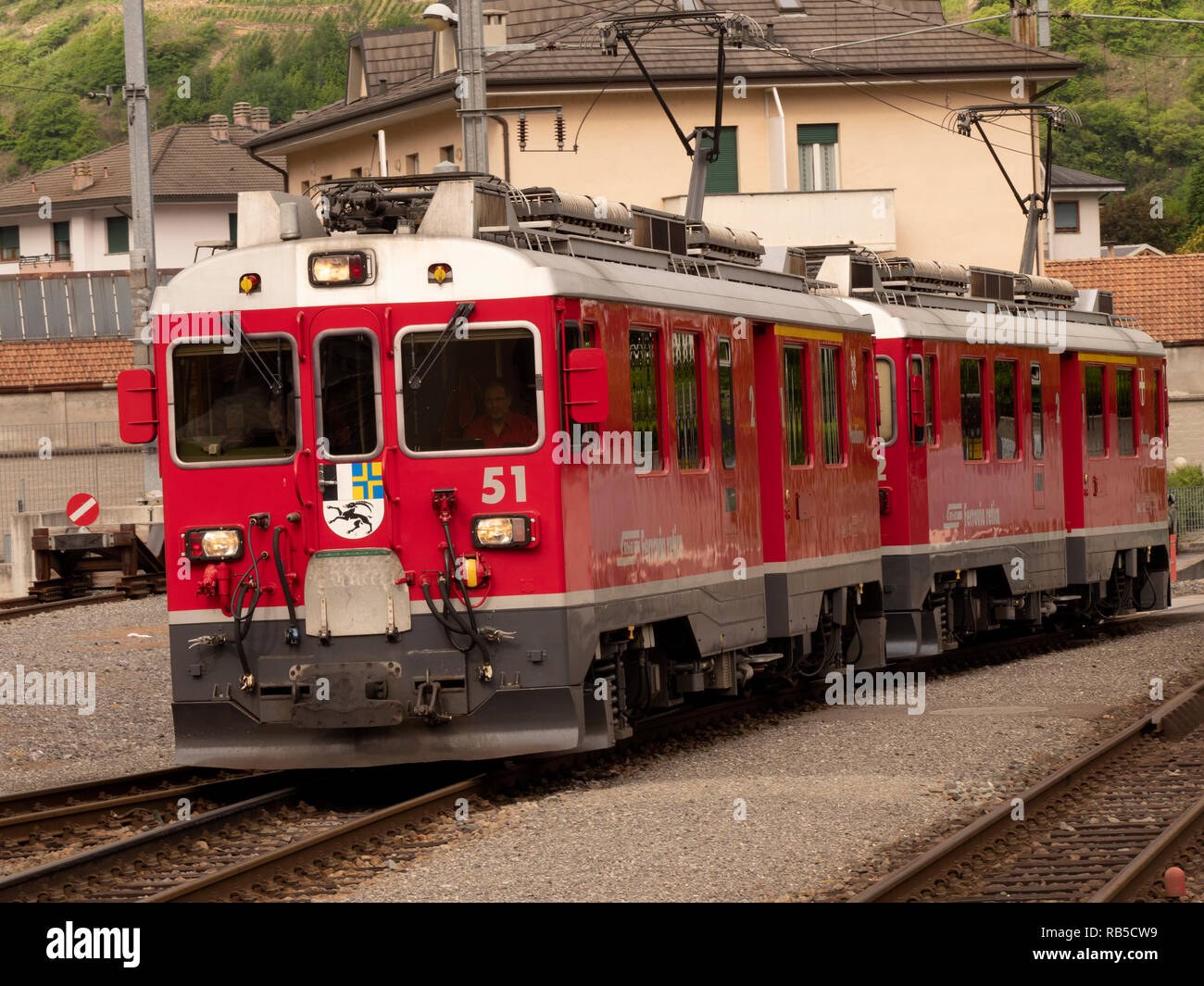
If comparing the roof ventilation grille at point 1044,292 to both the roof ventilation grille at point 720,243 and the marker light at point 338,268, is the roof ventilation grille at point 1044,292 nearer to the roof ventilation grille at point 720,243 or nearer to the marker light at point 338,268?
the roof ventilation grille at point 720,243

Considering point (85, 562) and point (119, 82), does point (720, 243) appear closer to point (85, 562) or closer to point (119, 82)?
point (85, 562)

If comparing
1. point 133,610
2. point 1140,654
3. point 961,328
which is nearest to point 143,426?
point 961,328

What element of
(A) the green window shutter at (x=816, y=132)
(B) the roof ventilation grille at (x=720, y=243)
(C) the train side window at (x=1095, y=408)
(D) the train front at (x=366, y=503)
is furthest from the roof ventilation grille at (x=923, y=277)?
(A) the green window shutter at (x=816, y=132)

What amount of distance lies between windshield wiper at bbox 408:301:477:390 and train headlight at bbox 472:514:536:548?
0.82 meters

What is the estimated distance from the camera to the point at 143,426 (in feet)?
36.4

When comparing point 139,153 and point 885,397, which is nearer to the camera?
point 885,397

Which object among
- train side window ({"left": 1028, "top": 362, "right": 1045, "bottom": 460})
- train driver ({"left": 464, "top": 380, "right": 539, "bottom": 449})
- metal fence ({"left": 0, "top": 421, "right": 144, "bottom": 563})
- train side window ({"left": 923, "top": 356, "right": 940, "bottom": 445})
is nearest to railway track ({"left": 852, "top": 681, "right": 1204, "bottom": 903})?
train driver ({"left": 464, "top": 380, "right": 539, "bottom": 449})

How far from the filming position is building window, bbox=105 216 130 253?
75812 millimetres

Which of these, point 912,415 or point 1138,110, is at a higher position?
point 1138,110

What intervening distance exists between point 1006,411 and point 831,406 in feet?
14.4

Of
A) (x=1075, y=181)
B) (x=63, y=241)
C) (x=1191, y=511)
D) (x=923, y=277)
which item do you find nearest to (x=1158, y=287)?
(x=1191, y=511)

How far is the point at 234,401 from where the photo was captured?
11.0m
